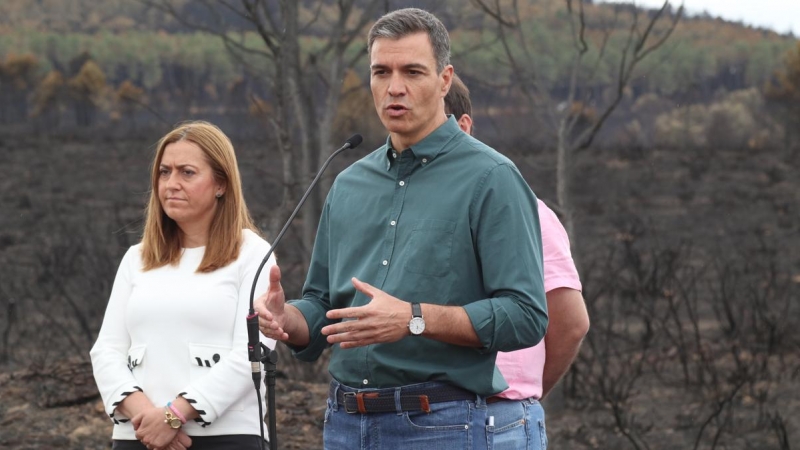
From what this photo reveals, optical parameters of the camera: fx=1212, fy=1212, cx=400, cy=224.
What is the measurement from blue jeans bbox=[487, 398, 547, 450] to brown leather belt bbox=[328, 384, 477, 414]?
5.3 inches

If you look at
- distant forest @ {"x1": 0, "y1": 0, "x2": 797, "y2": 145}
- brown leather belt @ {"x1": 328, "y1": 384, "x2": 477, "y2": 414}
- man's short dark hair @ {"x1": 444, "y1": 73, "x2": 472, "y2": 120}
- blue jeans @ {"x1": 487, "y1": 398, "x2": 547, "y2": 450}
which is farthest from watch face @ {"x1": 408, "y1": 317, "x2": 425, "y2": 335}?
distant forest @ {"x1": 0, "y1": 0, "x2": 797, "y2": 145}

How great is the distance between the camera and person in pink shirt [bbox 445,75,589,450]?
10.8 feet

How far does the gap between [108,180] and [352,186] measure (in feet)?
125

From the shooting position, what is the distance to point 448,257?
293cm

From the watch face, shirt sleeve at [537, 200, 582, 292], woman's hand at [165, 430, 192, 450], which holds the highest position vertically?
shirt sleeve at [537, 200, 582, 292]

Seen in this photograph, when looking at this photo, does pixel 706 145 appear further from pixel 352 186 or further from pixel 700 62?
pixel 352 186

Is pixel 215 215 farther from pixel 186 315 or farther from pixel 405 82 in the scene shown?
pixel 405 82

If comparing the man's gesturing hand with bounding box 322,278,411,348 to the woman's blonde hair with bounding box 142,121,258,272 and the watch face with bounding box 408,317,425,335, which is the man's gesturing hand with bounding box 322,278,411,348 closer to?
the watch face with bounding box 408,317,425,335

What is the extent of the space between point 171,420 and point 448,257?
122 cm

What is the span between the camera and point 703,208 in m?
38.9

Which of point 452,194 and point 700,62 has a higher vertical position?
point 700,62

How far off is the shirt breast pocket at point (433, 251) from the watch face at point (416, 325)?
0.20 m

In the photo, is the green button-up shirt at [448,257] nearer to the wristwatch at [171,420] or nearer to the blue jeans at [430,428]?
the blue jeans at [430,428]

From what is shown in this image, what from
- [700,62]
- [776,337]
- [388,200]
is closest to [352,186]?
[388,200]
